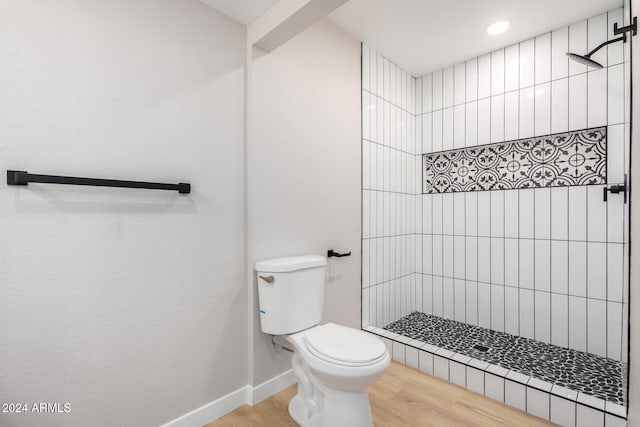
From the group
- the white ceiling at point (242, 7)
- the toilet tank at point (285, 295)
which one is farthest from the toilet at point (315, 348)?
the white ceiling at point (242, 7)

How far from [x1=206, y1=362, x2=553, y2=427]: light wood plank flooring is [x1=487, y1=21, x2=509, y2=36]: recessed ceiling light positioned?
7.77 ft

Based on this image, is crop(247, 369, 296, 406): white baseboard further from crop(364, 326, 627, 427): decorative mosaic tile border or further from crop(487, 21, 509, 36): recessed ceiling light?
crop(487, 21, 509, 36): recessed ceiling light

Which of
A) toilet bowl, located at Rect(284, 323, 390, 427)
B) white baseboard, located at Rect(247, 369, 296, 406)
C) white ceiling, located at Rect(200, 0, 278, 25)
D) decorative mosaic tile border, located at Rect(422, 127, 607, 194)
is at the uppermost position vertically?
white ceiling, located at Rect(200, 0, 278, 25)

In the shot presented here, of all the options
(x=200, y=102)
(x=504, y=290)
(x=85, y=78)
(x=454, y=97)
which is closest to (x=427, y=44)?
(x=454, y=97)

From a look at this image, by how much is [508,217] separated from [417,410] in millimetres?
1566

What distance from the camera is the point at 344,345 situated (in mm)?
1452

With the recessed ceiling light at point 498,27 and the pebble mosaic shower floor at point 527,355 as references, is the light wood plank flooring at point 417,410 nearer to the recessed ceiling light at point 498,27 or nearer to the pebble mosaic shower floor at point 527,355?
the pebble mosaic shower floor at point 527,355

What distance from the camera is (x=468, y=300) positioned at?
263cm

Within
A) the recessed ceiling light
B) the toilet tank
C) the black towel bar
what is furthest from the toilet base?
the recessed ceiling light

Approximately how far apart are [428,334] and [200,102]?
223 centimetres

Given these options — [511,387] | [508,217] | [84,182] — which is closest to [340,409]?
[511,387]

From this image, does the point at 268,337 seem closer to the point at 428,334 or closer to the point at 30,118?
the point at 428,334

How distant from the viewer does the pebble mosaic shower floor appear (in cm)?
172

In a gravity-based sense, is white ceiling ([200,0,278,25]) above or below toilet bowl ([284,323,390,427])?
above
